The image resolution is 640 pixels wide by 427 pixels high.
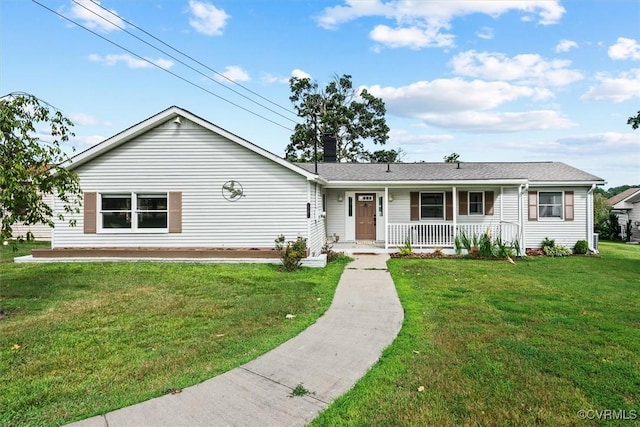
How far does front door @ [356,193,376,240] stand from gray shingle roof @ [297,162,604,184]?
120cm

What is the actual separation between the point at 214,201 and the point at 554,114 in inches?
817

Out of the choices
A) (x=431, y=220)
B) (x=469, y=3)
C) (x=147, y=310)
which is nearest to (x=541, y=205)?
(x=431, y=220)

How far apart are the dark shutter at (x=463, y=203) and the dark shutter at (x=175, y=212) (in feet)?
34.0

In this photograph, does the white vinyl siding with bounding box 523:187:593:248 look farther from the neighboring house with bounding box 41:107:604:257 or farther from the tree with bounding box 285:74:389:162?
the tree with bounding box 285:74:389:162

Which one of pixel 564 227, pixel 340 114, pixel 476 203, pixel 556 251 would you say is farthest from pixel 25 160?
pixel 340 114

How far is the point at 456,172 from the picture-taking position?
49.8 feet

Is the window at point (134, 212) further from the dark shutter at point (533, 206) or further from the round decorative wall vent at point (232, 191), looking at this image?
the dark shutter at point (533, 206)

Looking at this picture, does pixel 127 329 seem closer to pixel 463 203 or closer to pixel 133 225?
pixel 133 225

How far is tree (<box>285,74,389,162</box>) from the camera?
35031mm

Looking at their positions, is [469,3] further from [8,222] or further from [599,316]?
[8,222]

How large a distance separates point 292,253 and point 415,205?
6.75m

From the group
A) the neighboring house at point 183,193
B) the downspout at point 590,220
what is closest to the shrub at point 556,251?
the downspout at point 590,220

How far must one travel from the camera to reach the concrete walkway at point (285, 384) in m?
2.90

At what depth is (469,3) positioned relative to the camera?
11.7 metres
